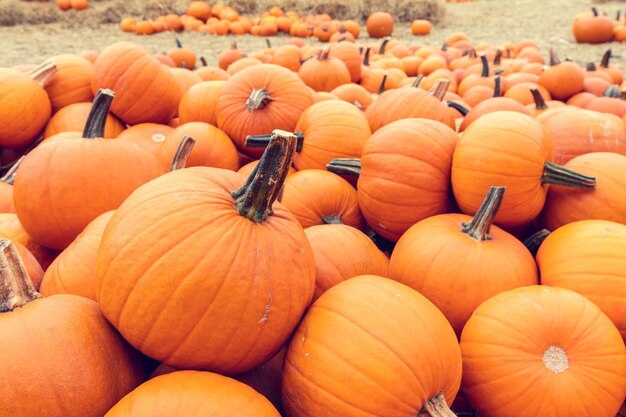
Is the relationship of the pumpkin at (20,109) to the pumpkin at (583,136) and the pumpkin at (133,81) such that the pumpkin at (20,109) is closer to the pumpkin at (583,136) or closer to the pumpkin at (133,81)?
the pumpkin at (133,81)

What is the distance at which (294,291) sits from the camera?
1.21m

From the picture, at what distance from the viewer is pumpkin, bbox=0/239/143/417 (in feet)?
3.51

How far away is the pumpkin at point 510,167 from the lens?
182 centimetres

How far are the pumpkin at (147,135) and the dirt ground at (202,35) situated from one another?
5.03 meters

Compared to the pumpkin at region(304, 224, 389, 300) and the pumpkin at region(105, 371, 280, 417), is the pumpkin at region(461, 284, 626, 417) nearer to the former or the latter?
the pumpkin at region(304, 224, 389, 300)

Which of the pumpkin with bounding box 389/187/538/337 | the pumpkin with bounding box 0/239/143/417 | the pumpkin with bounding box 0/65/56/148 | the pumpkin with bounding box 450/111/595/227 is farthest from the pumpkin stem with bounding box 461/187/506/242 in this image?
the pumpkin with bounding box 0/65/56/148

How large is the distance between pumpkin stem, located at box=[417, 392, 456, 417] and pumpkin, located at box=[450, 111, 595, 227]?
901 millimetres

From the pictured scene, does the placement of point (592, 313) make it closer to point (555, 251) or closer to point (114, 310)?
point (555, 251)

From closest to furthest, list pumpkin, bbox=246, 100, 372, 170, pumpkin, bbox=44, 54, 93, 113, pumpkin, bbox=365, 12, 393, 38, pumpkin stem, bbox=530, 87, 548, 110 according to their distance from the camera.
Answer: pumpkin, bbox=246, 100, 372, 170, pumpkin, bbox=44, 54, 93, 113, pumpkin stem, bbox=530, 87, 548, 110, pumpkin, bbox=365, 12, 393, 38

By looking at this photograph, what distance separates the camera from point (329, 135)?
2506 mm

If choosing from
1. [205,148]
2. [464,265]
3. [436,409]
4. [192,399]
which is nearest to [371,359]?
[436,409]

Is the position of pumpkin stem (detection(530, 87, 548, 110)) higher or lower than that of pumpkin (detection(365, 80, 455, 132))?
lower

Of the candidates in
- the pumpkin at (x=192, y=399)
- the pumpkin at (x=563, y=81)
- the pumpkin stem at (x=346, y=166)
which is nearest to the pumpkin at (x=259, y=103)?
the pumpkin stem at (x=346, y=166)

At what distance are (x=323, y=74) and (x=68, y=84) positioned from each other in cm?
212
